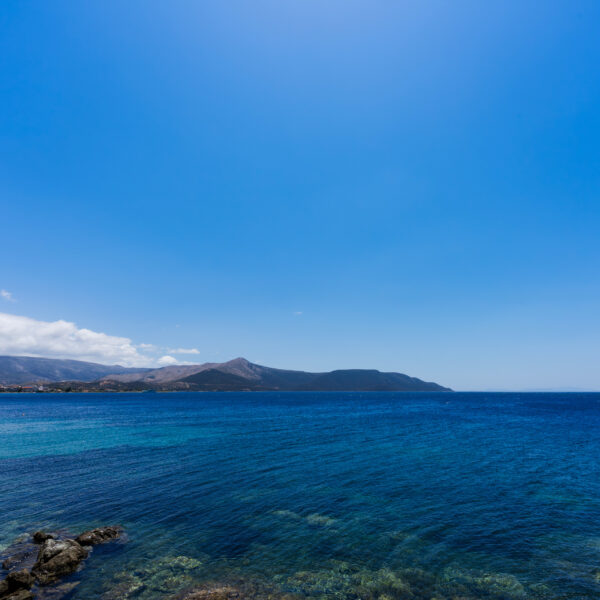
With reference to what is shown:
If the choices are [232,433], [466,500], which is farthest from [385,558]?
[232,433]

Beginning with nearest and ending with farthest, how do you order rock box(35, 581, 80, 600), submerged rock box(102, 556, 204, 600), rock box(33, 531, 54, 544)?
rock box(35, 581, 80, 600) → submerged rock box(102, 556, 204, 600) → rock box(33, 531, 54, 544)

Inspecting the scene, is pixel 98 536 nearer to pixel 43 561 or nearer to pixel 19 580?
pixel 43 561

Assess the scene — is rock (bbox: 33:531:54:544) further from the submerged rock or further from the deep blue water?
the submerged rock

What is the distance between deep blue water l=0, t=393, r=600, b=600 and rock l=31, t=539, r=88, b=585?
95 centimetres

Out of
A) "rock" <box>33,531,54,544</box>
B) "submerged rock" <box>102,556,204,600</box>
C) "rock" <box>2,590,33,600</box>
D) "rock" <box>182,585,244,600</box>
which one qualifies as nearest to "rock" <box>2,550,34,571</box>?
"rock" <box>33,531,54,544</box>

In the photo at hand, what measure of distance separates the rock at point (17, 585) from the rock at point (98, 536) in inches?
164

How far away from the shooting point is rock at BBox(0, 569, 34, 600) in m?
15.3

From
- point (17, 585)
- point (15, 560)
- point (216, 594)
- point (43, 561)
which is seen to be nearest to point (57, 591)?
point (17, 585)

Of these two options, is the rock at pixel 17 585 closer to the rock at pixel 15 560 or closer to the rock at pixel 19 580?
the rock at pixel 19 580

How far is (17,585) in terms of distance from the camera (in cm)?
1591

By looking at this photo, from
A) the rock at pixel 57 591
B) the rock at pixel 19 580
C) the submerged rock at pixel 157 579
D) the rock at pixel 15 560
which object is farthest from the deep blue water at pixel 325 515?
the rock at pixel 15 560

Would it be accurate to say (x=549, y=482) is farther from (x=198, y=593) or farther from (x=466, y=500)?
(x=198, y=593)

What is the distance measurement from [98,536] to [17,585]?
536cm

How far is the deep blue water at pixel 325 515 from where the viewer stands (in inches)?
671
